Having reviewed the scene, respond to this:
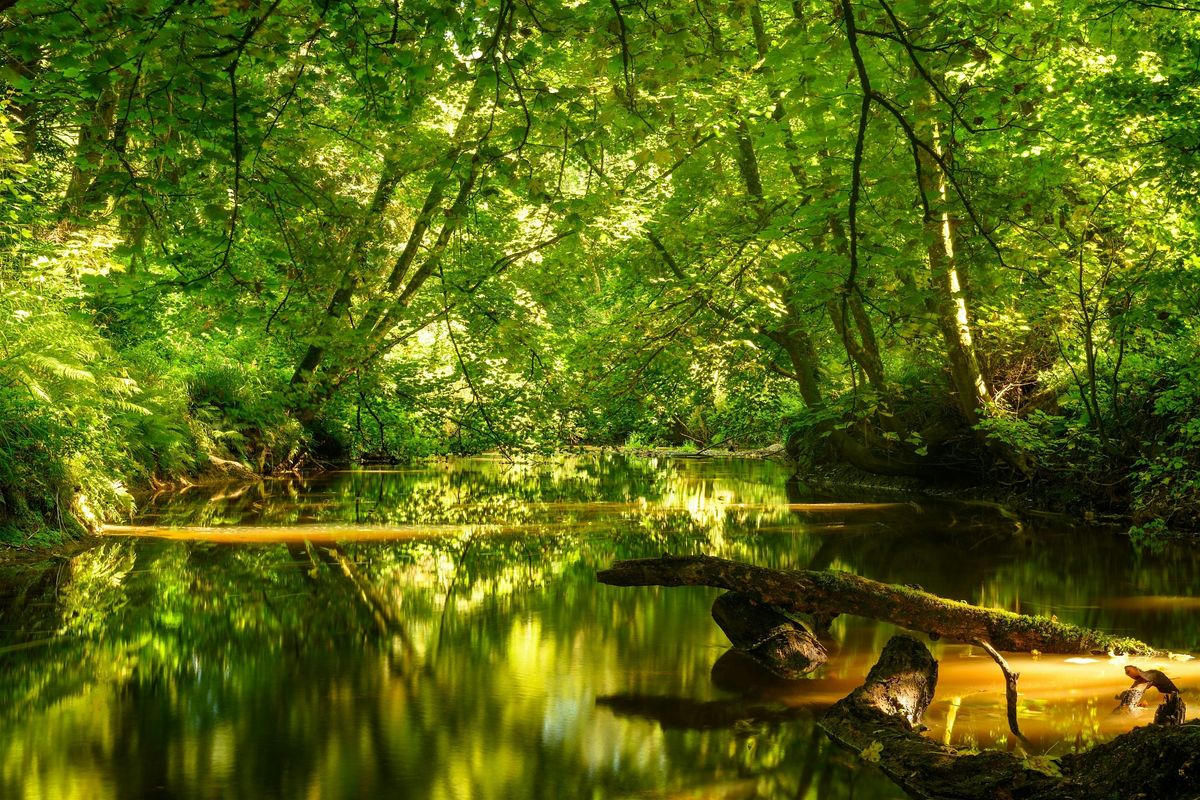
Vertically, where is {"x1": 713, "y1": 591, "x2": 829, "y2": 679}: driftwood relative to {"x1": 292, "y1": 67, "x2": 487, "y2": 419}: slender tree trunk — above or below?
below

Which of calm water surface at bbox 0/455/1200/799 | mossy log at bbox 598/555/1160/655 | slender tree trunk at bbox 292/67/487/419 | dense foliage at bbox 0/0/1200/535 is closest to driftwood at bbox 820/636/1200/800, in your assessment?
calm water surface at bbox 0/455/1200/799

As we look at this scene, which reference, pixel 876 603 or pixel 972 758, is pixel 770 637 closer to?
pixel 876 603

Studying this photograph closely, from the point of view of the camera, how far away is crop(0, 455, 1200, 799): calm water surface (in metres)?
5.39

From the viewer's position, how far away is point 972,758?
181 inches

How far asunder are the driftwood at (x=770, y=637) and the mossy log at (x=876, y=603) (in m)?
0.24

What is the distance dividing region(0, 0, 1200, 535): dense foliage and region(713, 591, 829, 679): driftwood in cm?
176

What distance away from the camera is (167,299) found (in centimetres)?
1645

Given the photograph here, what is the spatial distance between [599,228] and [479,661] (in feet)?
29.9

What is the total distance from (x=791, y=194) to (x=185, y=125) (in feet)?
32.9

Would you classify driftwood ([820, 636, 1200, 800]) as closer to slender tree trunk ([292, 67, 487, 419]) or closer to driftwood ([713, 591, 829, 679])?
driftwood ([713, 591, 829, 679])

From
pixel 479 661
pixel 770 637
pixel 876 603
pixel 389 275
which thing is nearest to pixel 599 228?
pixel 389 275

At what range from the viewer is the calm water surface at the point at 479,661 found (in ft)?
17.7

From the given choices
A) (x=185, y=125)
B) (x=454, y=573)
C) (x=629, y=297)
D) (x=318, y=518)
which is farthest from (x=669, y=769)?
(x=629, y=297)

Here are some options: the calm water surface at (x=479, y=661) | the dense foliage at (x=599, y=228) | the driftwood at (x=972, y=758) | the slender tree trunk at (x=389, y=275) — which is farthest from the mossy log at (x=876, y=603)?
the slender tree trunk at (x=389, y=275)
